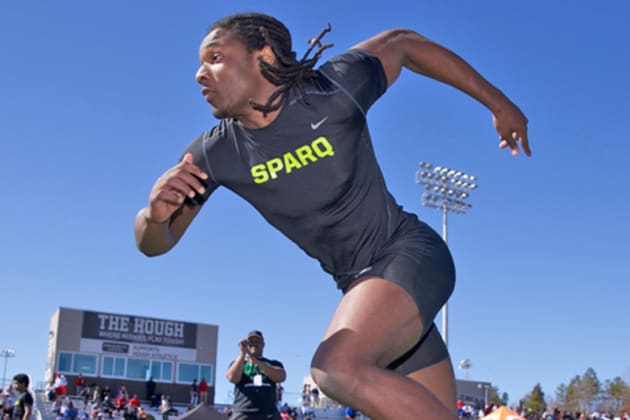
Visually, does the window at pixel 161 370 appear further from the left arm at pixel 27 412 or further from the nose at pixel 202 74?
the nose at pixel 202 74

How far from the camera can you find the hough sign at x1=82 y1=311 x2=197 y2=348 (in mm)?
43875

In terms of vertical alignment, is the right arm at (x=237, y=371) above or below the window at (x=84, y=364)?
below

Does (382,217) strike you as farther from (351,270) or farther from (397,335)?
(397,335)

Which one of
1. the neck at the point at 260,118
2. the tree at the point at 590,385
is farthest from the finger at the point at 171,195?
the tree at the point at 590,385

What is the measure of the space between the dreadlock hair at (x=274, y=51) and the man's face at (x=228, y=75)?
1.3 inches

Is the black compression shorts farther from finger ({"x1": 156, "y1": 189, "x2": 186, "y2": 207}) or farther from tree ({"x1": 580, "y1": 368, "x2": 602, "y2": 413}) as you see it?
tree ({"x1": 580, "y1": 368, "x2": 602, "y2": 413})

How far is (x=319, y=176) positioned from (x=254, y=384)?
5.36 metres

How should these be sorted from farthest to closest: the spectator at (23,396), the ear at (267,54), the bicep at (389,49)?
1. the spectator at (23,396)
2. the bicep at (389,49)
3. the ear at (267,54)

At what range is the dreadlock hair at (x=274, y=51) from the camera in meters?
3.35

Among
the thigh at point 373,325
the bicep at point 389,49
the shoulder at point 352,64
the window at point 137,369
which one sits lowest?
the thigh at point 373,325

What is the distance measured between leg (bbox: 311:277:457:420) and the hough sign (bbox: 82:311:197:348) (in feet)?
140

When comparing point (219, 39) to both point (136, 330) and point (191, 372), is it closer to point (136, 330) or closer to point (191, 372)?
point (136, 330)

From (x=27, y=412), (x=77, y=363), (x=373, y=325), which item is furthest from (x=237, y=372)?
(x=77, y=363)

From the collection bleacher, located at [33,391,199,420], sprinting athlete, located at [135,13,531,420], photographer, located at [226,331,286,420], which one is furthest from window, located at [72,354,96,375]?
sprinting athlete, located at [135,13,531,420]
